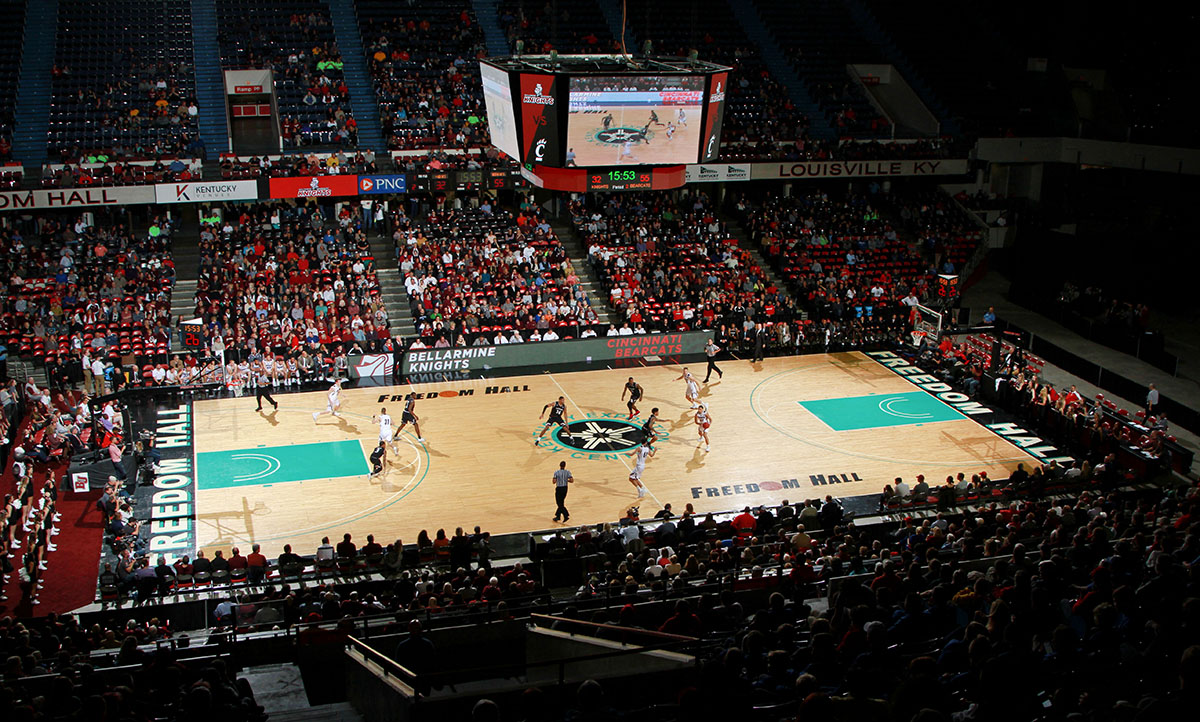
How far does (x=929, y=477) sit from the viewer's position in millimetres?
27797

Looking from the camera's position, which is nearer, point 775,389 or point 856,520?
point 856,520

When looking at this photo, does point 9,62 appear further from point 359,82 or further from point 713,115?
point 713,115

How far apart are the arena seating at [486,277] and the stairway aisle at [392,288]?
640 mm

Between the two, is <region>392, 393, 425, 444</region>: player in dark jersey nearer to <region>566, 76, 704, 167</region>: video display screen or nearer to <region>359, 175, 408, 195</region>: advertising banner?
<region>566, 76, 704, 167</region>: video display screen

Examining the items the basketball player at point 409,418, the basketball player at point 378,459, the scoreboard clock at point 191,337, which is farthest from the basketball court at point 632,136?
the scoreboard clock at point 191,337

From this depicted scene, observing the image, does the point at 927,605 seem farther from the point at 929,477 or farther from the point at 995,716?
the point at 929,477

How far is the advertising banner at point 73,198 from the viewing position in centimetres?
3769

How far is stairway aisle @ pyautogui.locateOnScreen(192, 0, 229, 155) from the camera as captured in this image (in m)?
44.0

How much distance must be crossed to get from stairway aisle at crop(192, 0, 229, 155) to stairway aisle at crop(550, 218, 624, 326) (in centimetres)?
1369

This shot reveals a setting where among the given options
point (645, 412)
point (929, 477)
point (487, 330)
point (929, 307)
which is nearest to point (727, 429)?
point (645, 412)

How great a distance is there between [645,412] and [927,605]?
2091cm

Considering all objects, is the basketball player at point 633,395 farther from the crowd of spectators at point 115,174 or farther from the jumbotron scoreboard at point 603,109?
the crowd of spectators at point 115,174

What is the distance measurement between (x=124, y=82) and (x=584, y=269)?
19888 mm

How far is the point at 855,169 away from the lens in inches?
1860
